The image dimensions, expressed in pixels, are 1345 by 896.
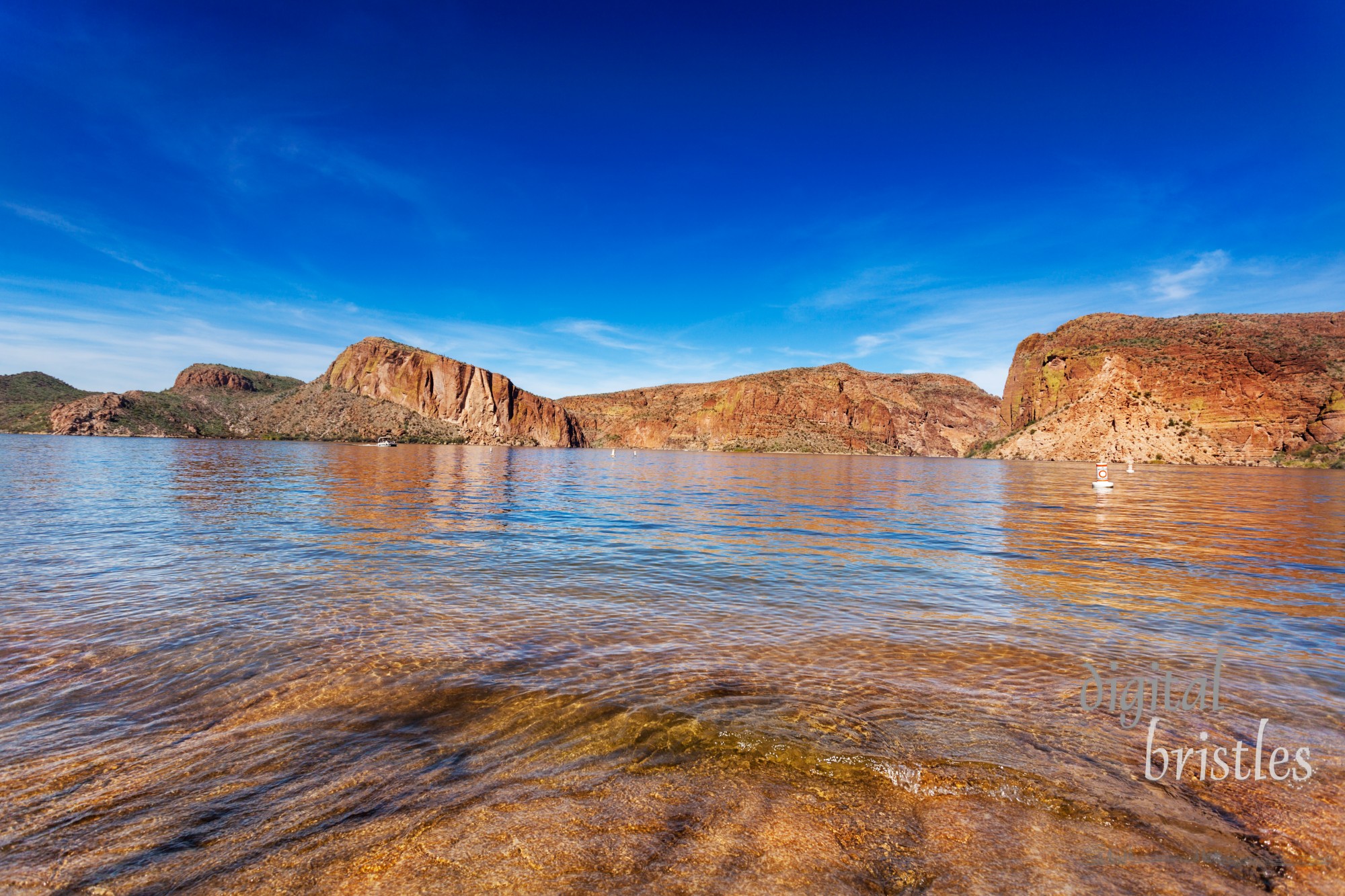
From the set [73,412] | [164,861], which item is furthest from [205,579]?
[73,412]

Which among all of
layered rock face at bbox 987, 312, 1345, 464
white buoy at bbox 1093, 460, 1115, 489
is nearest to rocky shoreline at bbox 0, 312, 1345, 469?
layered rock face at bbox 987, 312, 1345, 464

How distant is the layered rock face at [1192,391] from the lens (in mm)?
108625

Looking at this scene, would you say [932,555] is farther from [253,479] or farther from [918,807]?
[253,479]

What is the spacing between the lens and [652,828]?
327cm

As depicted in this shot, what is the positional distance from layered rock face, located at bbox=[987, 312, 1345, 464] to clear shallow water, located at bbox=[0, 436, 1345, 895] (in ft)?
448

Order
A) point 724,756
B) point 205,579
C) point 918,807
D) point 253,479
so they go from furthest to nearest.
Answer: point 253,479, point 205,579, point 724,756, point 918,807

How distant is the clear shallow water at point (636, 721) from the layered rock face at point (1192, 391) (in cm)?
13648

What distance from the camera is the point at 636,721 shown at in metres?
4.77

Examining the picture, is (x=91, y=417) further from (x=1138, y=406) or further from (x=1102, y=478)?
(x=1138, y=406)

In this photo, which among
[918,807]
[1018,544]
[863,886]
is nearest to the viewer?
[863,886]

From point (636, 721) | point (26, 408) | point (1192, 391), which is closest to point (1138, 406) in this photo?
point (1192, 391)

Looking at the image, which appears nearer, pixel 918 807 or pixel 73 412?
pixel 918 807

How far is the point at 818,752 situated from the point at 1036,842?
1423 mm

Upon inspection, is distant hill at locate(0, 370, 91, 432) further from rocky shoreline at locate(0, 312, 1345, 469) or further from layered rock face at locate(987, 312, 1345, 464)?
layered rock face at locate(987, 312, 1345, 464)
